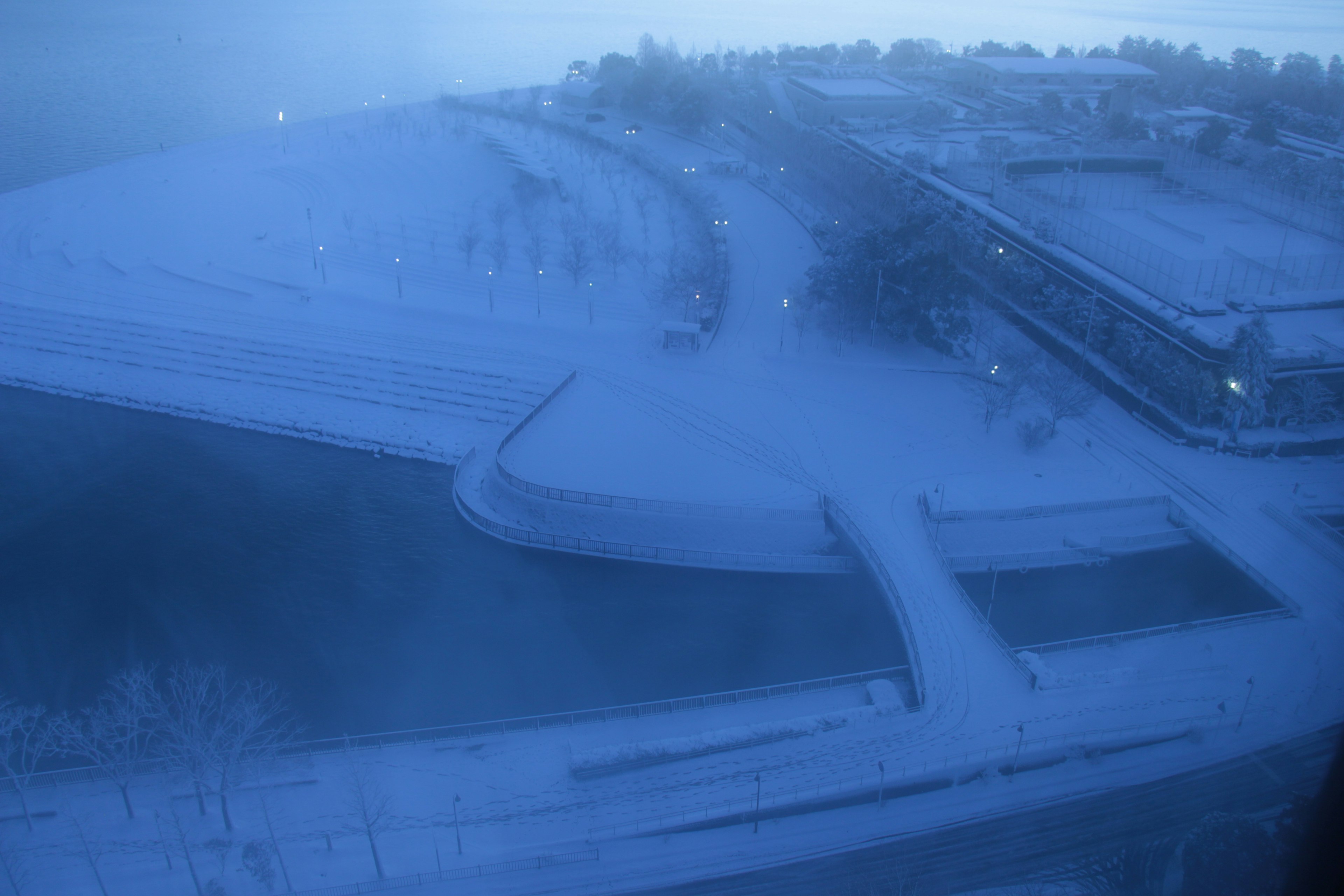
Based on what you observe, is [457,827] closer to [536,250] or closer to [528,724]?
[528,724]

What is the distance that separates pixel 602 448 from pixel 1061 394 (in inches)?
A: 188

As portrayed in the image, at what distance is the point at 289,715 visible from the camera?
6148 mm

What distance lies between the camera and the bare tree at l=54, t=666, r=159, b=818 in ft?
17.0

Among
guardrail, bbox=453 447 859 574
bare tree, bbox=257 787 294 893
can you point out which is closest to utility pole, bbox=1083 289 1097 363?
guardrail, bbox=453 447 859 574

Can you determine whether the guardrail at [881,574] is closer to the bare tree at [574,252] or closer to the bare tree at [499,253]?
the bare tree at [574,252]

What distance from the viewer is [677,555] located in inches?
313

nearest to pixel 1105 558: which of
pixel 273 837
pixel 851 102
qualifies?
pixel 273 837

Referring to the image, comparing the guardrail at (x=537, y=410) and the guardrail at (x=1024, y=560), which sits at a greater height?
the guardrail at (x=537, y=410)

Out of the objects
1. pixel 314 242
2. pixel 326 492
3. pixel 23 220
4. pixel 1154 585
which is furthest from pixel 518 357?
pixel 23 220

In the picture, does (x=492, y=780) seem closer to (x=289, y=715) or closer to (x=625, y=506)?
(x=289, y=715)

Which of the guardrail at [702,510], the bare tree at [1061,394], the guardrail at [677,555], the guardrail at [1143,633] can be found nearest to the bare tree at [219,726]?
the guardrail at [677,555]

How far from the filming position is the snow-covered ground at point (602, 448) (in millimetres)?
5250

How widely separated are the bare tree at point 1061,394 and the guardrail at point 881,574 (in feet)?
9.02

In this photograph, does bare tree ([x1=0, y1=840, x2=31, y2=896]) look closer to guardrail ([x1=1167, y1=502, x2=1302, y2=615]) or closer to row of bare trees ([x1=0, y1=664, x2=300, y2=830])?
row of bare trees ([x1=0, y1=664, x2=300, y2=830])
